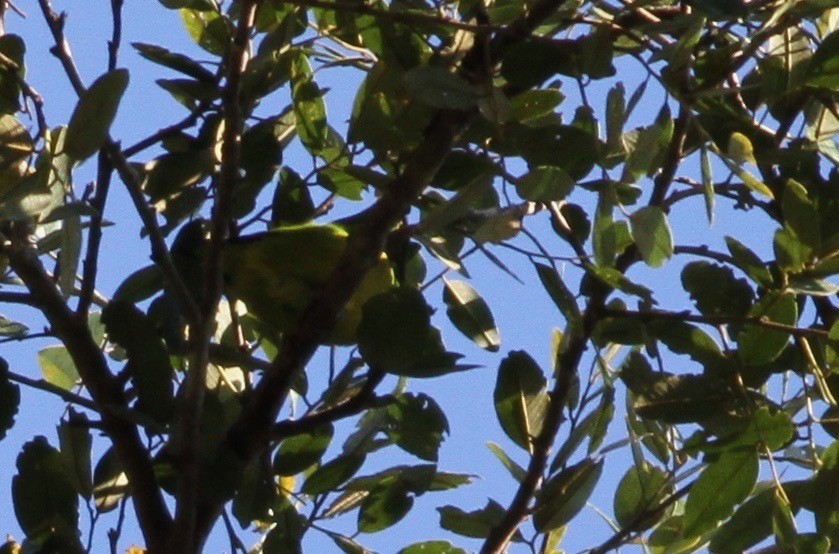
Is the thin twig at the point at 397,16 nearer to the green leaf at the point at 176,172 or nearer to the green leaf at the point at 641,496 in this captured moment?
the green leaf at the point at 176,172

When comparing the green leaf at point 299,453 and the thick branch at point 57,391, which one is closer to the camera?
the thick branch at point 57,391

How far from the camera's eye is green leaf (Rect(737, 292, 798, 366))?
0.77m

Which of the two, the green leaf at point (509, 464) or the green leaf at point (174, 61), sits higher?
the green leaf at point (174, 61)

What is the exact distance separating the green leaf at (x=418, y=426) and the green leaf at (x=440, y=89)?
26cm

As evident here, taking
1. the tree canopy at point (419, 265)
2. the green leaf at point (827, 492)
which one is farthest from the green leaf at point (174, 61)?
the green leaf at point (827, 492)

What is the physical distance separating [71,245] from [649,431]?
1.51 feet

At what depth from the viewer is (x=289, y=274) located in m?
0.96

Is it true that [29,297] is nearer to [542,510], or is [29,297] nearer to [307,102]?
[307,102]

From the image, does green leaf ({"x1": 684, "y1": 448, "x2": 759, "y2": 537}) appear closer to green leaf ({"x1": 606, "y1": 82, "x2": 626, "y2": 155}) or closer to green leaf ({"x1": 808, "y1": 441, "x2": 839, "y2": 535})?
green leaf ({"x1": 808, "y1": 441, "x2": 839, "y2": 535})

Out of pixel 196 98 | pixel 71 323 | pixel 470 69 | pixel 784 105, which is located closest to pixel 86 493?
pixel 71 323

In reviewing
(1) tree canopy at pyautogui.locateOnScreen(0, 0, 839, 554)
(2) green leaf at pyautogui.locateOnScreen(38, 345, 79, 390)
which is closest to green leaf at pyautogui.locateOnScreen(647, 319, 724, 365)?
(1) tree canopy at pyautogui.locateOnScreen(0, 0, 839, 554)

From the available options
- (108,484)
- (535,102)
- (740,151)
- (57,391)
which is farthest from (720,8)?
(108,484)

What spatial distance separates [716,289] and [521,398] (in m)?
0.17

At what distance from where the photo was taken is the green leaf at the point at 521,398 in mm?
929
